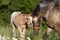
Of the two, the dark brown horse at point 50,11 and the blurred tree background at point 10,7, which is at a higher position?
the dark brown horse at point 50,11

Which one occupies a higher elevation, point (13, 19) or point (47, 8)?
point (47, 8)

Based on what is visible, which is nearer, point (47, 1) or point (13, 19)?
point (47, 1)

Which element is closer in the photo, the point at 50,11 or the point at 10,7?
the point at 50,11

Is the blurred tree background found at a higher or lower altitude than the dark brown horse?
lower

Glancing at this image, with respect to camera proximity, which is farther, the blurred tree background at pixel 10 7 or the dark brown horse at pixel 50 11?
the blurred tree background at pixel 10 7

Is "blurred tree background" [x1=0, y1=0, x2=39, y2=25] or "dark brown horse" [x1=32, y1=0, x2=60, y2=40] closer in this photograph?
"dark brown horse" [x1=32, y1=0, x2=60, y2=40]

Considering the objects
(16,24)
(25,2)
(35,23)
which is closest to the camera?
(35,23)

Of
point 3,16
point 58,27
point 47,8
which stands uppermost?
point 47,8

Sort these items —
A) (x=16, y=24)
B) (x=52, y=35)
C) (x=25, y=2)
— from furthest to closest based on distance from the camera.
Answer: (x=25, y=2) < (x=16, y=24) < (x=52, y=35)

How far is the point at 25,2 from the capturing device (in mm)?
20156

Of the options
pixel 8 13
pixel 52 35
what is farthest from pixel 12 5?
pixel 52 35

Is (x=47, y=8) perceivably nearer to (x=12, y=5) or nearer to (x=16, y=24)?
(x=16, y=24)

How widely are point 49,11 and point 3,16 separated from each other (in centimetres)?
1454

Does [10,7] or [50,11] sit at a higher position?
[50,11]
